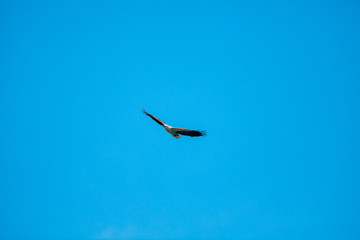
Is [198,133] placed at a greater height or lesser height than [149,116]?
lesser

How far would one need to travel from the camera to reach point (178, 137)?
20.4 m

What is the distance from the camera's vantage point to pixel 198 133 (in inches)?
739

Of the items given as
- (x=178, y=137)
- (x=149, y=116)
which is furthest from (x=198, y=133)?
(x=149, y=116)

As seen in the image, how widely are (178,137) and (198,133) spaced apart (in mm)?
2209

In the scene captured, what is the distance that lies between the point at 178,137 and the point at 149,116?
9.32ft

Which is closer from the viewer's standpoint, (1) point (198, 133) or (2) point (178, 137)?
(1) point (198, 133)

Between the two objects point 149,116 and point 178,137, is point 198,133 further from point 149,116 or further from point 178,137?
point 149,116

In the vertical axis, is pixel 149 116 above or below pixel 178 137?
above

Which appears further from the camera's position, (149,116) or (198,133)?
(149,116)

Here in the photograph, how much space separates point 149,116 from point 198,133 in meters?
4.35
